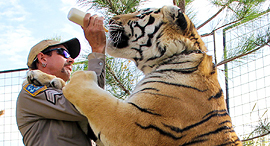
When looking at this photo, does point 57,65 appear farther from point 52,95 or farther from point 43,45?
point 52,95

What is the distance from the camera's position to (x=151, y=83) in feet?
6.31

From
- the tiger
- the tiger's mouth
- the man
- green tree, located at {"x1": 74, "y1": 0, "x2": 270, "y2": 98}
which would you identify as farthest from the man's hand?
green tree, located at {"x1": 74, "y1": 0, "x2": 270, "y2": 98}

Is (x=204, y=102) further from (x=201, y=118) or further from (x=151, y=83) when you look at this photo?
(x=151, y=83)

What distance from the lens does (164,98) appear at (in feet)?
5.93

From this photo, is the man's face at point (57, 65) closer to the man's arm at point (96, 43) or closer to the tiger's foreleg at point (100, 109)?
the man's arm at point (96, 43)

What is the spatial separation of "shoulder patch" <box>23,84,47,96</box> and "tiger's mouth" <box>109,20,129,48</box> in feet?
2.09

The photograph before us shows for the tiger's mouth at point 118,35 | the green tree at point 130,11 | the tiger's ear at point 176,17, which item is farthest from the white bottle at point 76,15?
the green tree at point 130,11

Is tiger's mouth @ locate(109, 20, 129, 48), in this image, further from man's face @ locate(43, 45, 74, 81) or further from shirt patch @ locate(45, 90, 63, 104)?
shirt patch @ locate(45, 90, 63, 104)

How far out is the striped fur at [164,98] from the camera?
1.74m

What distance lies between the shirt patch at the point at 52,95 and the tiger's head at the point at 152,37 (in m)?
0.55

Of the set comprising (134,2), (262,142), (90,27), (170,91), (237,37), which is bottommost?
(262,142)

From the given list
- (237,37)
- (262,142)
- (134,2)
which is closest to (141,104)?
(134,2)

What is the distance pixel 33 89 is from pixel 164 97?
3.13 ft

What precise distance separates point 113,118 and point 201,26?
121 inches
